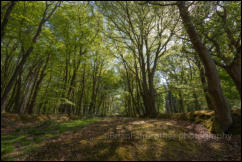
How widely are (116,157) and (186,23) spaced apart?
750 centimetres

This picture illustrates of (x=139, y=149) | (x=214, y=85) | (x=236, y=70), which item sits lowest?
(x=139, y=149)

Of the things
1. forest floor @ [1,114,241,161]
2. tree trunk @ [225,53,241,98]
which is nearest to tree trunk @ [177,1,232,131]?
forest floor @ [1,114,241,161]

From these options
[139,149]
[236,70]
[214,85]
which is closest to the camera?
[139,149]

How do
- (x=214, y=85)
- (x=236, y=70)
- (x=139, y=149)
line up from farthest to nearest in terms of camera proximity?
(x=236, y=70), (x=214, y=85), (x=139, y=149)

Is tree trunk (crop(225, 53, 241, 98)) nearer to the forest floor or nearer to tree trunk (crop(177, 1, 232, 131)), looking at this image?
tree trunk (crop(177, 1, 232, 131))

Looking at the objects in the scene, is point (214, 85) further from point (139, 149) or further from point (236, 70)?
point (139, 149)

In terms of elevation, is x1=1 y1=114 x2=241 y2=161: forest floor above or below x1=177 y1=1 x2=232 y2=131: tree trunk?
below

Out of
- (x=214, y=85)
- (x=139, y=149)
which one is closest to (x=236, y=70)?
(x=214, y=85)

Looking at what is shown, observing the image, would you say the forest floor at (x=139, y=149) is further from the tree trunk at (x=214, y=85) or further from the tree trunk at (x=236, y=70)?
the tree trunk at (x=236, y=70)

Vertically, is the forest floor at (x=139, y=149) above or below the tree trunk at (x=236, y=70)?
below

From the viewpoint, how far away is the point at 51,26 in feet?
46.3

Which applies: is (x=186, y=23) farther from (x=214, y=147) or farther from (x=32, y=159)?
(x=32, y=159)

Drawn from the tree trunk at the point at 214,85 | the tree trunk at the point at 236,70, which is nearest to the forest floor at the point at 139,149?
the tree trunk at the point at 214,85

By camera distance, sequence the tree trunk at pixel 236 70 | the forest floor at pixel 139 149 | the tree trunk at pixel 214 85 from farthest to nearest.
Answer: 1. the tree trunk at pixel 236 70
2. the tree trunk at pixel 214 85
3. the forest floor at pixel 139 149
